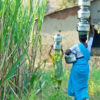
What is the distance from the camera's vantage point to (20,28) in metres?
4.60

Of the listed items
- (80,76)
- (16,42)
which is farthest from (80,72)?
(16,42)

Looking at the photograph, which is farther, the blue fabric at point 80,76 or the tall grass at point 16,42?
the blue fabric at point 80,76

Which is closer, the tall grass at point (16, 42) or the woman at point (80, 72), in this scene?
the tall grass at point (16, 42)

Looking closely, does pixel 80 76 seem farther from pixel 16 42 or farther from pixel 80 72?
pixel 16 42

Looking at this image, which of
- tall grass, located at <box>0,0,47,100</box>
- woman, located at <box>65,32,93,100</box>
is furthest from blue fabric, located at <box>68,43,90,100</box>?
tall grass, located at <box>0,0,47,100</box>

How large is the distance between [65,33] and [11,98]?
6577 mm

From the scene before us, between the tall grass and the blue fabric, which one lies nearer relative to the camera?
the tall grass

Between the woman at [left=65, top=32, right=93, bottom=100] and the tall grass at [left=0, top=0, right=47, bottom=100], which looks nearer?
the tall grass at [left=0, top=0, right=47, bottom=100]

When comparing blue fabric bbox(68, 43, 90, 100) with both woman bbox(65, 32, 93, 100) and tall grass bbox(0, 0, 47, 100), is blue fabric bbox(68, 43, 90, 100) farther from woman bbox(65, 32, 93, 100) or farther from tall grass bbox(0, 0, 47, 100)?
tall grass bbox(0, 0, 47, 100)

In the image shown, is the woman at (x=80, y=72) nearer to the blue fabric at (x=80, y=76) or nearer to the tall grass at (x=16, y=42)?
the blue fabric at (x=80, y=76)

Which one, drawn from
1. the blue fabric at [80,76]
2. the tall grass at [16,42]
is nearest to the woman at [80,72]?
the blue fabric at [80,76]

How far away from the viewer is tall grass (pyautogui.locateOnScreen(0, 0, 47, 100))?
12.9 ft

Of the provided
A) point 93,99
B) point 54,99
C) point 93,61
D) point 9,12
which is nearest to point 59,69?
point 54,99

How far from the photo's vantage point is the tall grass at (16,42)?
3943 millimetres
